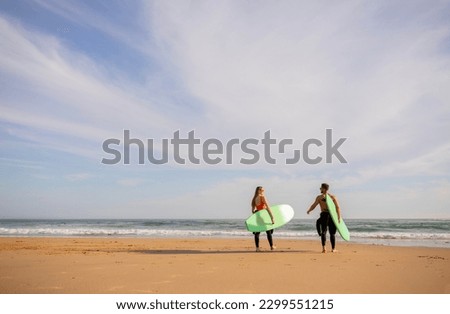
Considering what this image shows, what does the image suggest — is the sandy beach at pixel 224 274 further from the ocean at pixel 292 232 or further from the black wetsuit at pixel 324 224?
the ocean at pixel 292 232

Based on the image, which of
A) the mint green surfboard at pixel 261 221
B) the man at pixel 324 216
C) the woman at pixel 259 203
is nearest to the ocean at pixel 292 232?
the mint green surfboard at pixel 261 221

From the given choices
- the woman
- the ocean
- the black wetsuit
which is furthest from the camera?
the ocean

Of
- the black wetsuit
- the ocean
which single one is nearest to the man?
the black wetsuit

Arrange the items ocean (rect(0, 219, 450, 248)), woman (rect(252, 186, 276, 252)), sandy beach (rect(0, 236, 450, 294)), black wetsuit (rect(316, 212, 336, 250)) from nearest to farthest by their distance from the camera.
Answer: sandy beach (rect(0, 236, 450, 294)), black wetsuit (rect(316, 212, 336, 250)), woman (rect(252, 186, 276, 252)), ocean (rect(0, 219, 450, 248))

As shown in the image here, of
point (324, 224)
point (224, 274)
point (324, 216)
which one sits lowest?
point (224, 274)

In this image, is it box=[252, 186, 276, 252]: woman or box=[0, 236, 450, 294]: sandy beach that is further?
box=[252, 186, 276, 252]: woman

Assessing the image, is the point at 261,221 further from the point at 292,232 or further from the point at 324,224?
the point at 292,232

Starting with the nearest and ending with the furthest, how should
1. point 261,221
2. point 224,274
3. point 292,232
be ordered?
point 224,274
point 261,221
point 292,232

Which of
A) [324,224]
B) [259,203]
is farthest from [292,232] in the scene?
[324,224]

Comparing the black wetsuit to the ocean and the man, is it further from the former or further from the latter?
the ocean
